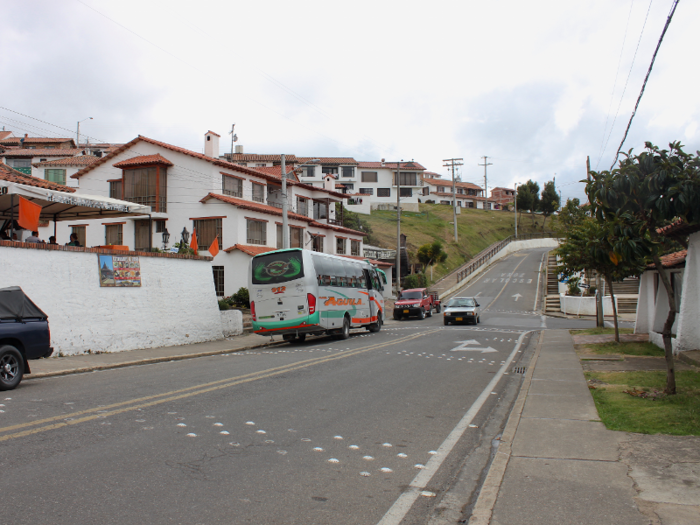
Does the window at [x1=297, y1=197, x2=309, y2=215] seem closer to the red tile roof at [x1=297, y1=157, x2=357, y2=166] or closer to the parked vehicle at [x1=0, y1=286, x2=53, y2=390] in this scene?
the parked vehicle at [x1=0, y1=286, x2=53, y2=390]

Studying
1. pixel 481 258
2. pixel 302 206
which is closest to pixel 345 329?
pixel 302 206

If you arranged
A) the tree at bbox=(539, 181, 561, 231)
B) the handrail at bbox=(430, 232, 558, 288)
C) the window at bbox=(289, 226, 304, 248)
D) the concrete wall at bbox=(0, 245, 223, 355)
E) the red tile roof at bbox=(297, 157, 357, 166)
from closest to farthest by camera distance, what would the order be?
the concrete wall at bbox=(0, 245, 223, 355)
the window at bbox=(289, 226, 304, 248)
the handrail at bbox=(430, 232, 558, 288)
the red tile roof at bbox=(297, 157, 357, 166)
the tree at bbox=(539, 181, 561, 231)

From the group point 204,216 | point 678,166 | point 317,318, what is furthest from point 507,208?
point 678,166

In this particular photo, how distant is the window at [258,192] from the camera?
3859cm

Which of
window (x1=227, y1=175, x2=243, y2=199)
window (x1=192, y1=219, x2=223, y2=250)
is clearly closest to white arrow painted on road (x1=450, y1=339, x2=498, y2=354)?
window (x1=192, y1=219, x2=223, y2=250)

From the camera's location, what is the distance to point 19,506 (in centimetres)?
420

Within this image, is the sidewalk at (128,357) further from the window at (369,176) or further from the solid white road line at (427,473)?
the window at (369,176)

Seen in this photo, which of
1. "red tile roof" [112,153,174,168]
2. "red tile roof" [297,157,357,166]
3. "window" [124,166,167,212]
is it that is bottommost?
"window" [124,166,167,212]

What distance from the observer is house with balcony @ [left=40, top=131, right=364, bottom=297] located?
33.8 metres

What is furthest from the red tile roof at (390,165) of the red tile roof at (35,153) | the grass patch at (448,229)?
the red tile roof at (35,153)

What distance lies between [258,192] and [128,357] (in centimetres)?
2564

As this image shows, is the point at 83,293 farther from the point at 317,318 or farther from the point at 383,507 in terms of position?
the point at 383,507

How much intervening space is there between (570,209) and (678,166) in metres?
17.7

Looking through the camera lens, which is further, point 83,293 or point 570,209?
point 570,209
